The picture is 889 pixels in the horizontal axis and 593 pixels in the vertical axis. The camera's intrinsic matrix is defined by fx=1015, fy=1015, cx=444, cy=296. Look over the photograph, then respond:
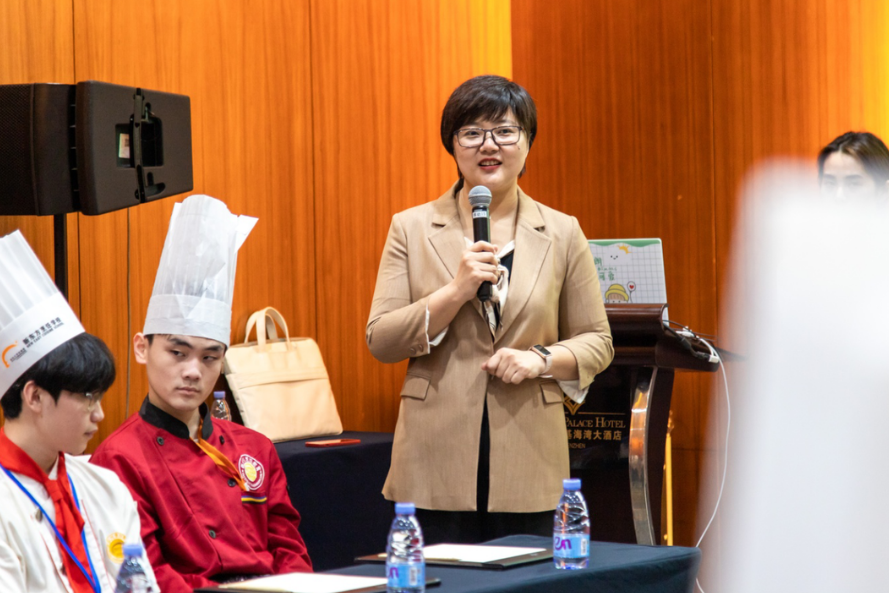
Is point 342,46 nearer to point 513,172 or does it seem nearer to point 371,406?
point 371,406

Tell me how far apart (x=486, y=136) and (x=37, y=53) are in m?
1.51

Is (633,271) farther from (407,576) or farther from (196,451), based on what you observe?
(407,576)

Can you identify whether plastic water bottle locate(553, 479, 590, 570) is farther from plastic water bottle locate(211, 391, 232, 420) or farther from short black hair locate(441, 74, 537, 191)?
plastic water bottle locate(211, 391, 232, 420)

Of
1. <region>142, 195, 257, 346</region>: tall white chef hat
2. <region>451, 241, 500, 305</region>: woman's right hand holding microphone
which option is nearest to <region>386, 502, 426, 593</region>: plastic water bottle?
<region>451, 241, 500, 305</region>: woman's right hand holding microphone

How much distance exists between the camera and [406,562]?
135 cm

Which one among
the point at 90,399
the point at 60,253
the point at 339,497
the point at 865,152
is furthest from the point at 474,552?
the point at 339,497

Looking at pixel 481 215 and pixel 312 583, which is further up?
pixel 481 215

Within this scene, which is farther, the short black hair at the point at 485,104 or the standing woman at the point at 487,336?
the short black hair at the point at 485,104

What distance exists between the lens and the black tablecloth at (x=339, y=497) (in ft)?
10.6

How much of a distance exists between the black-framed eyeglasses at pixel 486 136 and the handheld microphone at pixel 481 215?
0.39 ft

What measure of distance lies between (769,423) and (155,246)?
3.06 metres

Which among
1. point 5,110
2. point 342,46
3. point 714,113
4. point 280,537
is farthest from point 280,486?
point 714,113

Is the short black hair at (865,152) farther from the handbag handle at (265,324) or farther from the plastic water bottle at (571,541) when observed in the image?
the handbag handle at (265,324)

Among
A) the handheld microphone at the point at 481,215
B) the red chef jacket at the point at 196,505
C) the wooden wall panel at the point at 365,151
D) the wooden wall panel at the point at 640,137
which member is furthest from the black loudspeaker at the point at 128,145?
the wooden wall panel at the point at 640,137
